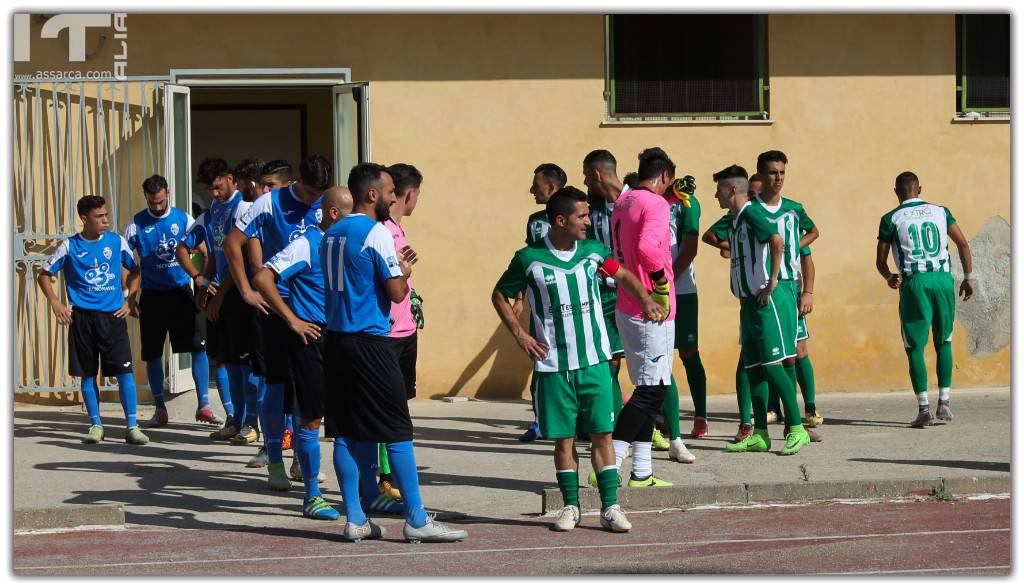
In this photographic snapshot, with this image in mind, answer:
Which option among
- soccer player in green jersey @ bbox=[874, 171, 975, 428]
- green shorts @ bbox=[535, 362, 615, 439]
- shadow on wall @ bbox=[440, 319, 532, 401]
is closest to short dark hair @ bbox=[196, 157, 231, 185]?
shadow on wall @ bbox=[440, 319, 532, 401]

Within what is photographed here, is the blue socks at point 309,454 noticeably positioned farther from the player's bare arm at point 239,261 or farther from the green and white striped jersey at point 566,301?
the green and white striped jersey at point 566,301

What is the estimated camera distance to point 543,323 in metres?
8.03

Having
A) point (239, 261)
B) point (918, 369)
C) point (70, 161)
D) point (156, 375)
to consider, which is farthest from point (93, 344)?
point (918, 369)

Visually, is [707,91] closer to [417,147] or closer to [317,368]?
[417,147]

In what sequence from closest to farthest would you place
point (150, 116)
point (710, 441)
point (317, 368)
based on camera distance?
point (317, 368)
point (710, 441)
point (150, 116)

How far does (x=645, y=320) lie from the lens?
8.72 meters

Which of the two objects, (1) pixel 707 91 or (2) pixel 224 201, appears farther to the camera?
(1) pixel 707 91

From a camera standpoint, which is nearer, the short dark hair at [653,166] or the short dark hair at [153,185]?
the short dark hair at [653,166]

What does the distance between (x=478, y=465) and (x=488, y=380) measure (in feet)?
11.1

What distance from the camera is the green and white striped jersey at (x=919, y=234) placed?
458 inches

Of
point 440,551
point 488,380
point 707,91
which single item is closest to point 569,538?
point 440,551

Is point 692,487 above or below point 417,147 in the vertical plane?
below

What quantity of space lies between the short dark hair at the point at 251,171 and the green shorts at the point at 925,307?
4.92 meters

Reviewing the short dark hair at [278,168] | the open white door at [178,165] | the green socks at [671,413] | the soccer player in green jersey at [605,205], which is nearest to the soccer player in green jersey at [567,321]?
the soccer player in green jersey at [605,205]
